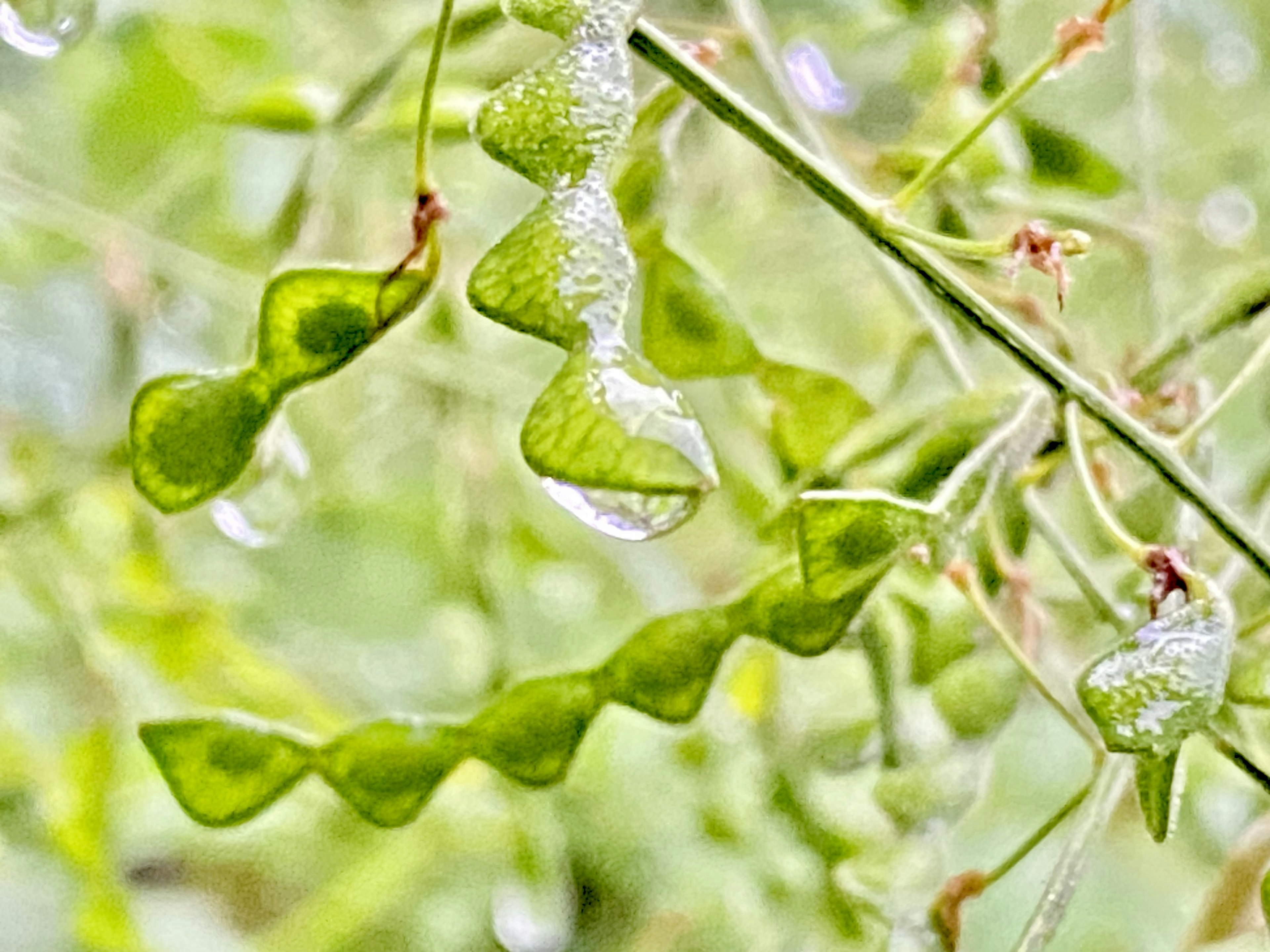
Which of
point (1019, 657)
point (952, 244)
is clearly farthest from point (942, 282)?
point (1019, 657)

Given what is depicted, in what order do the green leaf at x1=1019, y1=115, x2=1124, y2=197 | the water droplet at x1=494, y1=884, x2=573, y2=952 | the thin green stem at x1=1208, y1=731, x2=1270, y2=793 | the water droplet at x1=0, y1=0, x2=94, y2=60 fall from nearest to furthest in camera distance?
the thin green stem at x1=1208, y1=731, x2=1270, y2=793
the water droplet at x1=0, y1=0, x2=94, y2=60
the green leaf at x1=1019, y1=115, x2=1124, y2=197
the water droplet at x1=494, y1=884, x2=573, y2=952

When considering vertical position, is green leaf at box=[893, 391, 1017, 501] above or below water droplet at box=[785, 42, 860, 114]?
above

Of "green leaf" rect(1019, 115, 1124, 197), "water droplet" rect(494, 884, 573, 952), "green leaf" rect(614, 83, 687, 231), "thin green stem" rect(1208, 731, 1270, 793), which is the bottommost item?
"water droplet" rect(494, 884, 573, 952)

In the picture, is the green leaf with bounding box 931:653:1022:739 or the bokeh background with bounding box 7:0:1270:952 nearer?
the green leaf with bounding box 931:653:1022:739

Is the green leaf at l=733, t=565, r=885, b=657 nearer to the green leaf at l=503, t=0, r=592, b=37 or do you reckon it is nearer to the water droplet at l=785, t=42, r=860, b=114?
the green leaf at l=503, t=0, r=592, b=37

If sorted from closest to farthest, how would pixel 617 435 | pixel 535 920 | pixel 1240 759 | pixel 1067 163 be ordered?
pixel 617 435 < pixel 1240 759 < pixel 1067 163 < pixel 535 920

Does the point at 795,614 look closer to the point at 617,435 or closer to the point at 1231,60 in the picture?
the point at 617,435

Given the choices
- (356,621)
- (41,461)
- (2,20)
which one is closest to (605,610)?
(356,621)

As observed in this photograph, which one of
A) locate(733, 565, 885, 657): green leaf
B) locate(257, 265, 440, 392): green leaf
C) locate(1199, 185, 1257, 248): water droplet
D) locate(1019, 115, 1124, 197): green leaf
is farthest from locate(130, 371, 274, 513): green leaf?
locate(1199, 185, 1257, 248): water droplet
